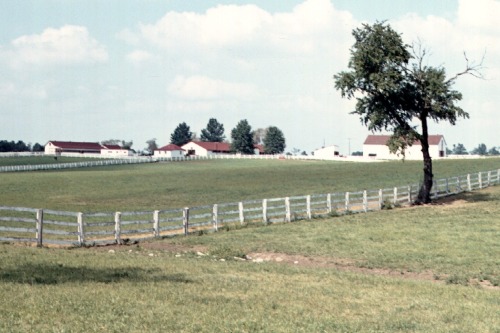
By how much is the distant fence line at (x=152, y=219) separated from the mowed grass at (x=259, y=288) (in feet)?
4.52

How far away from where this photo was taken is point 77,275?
16.4 meters

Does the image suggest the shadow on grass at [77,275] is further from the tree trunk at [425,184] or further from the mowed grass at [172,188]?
the tree trunk at [425,184]

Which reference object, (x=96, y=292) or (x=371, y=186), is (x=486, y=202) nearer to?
(x=371, y=186)

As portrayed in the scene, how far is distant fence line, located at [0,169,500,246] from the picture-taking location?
25.8 m

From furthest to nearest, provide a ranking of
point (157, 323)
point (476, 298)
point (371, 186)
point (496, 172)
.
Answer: point (496, 172) < point (371, 186) < point (476, 298) < point (157, 323)

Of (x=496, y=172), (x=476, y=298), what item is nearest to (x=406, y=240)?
(x=476, y=298)

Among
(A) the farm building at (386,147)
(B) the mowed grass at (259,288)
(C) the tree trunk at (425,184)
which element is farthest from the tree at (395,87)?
(A) the farm building at (386,147)

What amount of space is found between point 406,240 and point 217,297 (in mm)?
15929

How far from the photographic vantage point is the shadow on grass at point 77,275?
15.4 m

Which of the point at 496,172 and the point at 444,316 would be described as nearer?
the point at 444,316

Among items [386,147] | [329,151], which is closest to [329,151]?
[329,151]

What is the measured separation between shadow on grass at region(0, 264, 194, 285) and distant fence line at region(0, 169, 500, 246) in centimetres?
744

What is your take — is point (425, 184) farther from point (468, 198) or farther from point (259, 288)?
point (259, 288)

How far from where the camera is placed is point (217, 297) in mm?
14602
